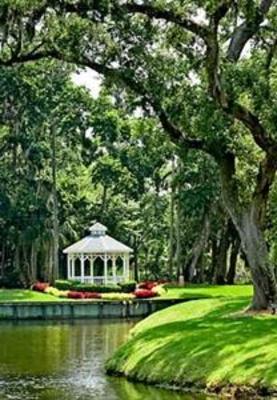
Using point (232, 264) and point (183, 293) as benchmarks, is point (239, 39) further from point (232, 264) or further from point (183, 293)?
point (232, 264)

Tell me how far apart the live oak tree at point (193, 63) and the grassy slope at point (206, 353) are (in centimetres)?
306

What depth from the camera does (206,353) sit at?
20312 mm

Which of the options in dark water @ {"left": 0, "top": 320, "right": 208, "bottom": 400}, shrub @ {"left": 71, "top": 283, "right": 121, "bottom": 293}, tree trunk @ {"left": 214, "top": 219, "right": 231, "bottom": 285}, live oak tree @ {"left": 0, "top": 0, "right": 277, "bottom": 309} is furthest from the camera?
tree trunk @ {"left": 214, "top": 219, "right": 231, "bottom": 285}

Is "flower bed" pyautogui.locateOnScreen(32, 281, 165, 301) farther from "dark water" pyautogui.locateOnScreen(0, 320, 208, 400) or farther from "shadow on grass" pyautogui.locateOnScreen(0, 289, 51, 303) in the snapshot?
"dark water" pyautogui.locateOnScreen(0, 320, 208, 400)

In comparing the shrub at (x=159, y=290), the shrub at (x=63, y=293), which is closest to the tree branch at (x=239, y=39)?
the shrub at (x=159, y=290)

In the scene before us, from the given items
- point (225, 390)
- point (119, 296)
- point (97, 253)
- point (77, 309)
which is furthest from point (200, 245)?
point (225, 390)

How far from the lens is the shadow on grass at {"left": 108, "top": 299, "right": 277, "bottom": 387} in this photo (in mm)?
18484

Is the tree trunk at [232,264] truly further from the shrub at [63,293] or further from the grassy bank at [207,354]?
the grassy bank at [207,354]

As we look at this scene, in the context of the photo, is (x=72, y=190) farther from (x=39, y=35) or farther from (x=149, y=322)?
(x=39, y=35)

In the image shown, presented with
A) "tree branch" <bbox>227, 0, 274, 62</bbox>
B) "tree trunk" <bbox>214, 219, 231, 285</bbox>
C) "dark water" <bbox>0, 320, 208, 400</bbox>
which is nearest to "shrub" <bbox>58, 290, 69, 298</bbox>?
"tree trunk" <bbox>214, 219, 231, 285</bbox>

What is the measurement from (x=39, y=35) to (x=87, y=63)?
1590mm

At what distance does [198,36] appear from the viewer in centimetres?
2544

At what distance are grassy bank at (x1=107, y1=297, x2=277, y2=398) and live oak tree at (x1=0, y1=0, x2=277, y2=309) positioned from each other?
10.6 feet

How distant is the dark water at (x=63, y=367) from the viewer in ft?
61.5
